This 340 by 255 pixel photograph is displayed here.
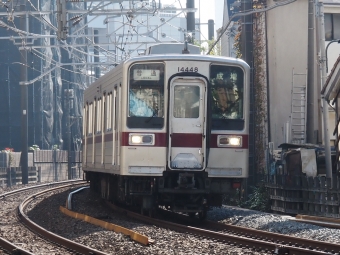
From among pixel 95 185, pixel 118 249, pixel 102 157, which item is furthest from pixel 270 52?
pixel 118 249

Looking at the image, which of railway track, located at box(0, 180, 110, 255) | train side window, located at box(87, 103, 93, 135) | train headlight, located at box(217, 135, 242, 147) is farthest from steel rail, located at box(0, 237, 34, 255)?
train side window, located at box(87, 103, 93, 135)

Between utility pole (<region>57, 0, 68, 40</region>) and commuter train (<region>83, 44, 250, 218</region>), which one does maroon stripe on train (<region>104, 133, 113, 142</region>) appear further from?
utility pole (<region>57, 0, 68, 40</region>)

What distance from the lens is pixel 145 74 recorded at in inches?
516

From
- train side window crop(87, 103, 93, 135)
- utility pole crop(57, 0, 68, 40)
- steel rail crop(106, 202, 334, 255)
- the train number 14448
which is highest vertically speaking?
utility pole crop(57, 0, 68, 40)

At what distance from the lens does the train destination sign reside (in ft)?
42.9

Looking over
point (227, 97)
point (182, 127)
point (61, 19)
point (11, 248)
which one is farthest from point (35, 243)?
point (61, 19)

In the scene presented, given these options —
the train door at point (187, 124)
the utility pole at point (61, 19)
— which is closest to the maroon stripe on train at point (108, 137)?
the train door at point (187, 124)

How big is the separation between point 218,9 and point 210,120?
96.9 m

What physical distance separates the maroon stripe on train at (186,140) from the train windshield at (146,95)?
1.31ft

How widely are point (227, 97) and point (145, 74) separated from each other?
147 centimetres

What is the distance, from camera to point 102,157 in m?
15.8

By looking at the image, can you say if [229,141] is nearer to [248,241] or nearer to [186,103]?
[186,103]

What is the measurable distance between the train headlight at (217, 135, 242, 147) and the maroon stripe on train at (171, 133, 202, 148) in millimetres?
384

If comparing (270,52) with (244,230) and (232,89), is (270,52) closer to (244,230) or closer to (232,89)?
(232,89)
